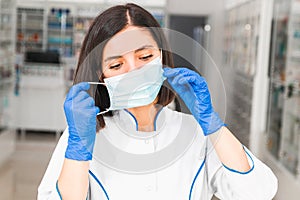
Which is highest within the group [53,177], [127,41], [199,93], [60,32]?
[60,32]

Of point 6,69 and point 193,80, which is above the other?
point 193,80

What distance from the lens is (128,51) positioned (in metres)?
1.07

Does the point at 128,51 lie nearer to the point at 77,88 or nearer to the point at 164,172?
the point at 77,88

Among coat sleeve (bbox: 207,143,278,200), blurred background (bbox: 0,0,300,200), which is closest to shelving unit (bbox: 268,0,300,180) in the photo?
blurred background (bbox: 0,0,300,200)

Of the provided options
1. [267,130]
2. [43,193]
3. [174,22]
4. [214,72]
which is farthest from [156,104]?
[174,22]

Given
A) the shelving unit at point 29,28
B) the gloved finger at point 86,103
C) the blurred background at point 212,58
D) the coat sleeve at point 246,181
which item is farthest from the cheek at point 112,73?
the shelving unit at point 29,28

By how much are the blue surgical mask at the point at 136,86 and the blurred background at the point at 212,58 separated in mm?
1312

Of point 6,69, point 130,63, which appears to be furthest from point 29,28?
point 130,63

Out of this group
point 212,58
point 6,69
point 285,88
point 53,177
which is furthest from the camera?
point 6,69

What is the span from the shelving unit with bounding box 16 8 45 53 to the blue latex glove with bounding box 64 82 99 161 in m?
7.96

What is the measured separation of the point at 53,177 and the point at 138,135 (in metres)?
0.25

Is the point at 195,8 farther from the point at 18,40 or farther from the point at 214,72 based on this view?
the point at 214,72

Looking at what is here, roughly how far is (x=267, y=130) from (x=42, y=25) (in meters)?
5.28

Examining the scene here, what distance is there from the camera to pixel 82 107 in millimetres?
1032
